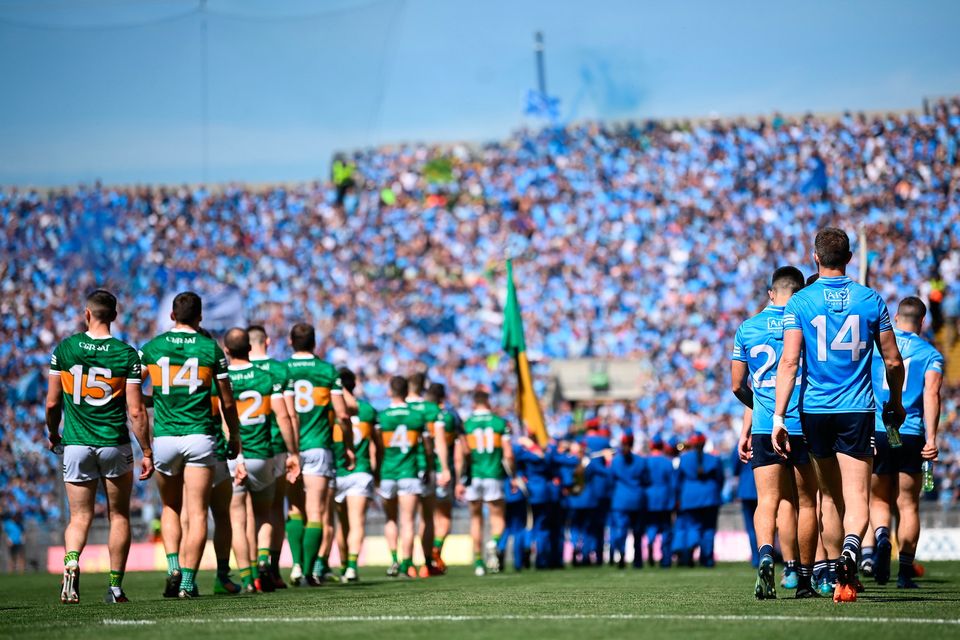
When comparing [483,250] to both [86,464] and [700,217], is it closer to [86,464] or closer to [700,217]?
[700,217]

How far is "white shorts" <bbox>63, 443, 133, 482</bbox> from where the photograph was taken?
34.0 ft

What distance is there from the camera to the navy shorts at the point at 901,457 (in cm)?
1181

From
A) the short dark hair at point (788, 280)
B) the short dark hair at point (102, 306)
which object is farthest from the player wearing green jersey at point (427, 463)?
the short dark hair at point (788, 280)

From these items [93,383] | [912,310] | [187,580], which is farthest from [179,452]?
[912,310]

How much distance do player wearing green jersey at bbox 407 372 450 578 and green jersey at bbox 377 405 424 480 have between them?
7cm

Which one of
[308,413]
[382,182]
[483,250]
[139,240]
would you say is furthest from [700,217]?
[308,413]

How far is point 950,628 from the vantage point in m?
7.06

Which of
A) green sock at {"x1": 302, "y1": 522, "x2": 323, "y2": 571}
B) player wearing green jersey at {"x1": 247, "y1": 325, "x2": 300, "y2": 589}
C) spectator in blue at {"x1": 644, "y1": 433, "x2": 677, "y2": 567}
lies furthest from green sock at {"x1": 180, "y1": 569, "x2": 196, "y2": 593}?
spectator in blue at {"x1": 644, "y1": 433, "x2": 677, "y2": 567}

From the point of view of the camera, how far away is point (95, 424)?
34.2ft

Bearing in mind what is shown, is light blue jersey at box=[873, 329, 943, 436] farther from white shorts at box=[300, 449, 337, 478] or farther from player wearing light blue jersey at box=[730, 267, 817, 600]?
white shorts at box=[300, 449, 337, 478]

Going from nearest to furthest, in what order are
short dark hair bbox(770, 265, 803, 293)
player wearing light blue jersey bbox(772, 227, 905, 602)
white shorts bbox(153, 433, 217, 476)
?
player wearing light blue jersey bbox(772, 227, 905, 602) < short dark hair bbox(770, 265, 803, 293) < white shorts bbox(153, 433, 217, 476)

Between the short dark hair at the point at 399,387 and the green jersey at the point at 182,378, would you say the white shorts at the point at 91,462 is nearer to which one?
the green jersey at the point at 182,378

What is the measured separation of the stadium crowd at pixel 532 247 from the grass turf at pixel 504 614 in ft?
64.5

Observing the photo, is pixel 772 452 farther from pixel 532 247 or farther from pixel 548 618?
pixel 532 247
